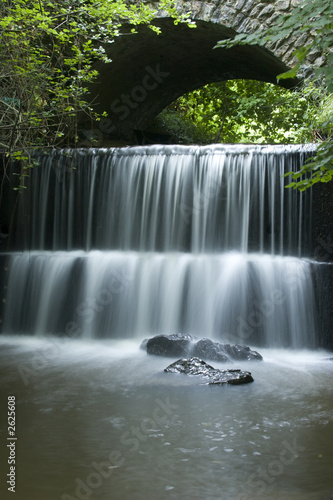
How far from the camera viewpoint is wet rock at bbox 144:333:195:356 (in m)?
5.64

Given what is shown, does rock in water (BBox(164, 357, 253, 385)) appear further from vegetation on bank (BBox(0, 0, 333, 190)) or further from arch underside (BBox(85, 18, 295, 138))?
arch underside (BBox(85, 18, 295, 138))

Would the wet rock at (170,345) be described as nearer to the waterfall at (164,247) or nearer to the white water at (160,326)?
the white water at (160,326)

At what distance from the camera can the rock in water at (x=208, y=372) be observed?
4.64 meters

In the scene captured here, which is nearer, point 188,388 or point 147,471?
point 147,471

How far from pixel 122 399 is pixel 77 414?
0.45 m

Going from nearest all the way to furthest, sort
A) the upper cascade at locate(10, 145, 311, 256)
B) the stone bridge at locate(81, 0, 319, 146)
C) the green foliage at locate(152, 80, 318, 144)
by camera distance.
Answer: the upper cascade at locate(10, 145, 311, 256)
the stone bridge at locate(81, 0, 319, 146)
the green foliage at locate(152, 80, 318, 144)

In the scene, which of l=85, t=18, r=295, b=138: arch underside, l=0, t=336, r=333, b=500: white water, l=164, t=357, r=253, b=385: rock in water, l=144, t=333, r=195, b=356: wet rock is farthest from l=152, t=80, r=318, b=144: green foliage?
l=0, t=336, r=333, b=500: white water

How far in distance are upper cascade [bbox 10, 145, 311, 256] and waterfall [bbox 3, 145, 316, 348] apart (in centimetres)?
1

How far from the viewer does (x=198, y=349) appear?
555cm

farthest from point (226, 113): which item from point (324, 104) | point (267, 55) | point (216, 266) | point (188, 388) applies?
point (188, 388)

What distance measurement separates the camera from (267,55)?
933 cm

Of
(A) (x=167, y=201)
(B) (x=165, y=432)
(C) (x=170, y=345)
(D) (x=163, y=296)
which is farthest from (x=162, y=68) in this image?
(B) (x=165, y=432)

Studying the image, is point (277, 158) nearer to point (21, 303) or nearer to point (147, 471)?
point (21, 303)

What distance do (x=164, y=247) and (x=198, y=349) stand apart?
2148 millimetres
